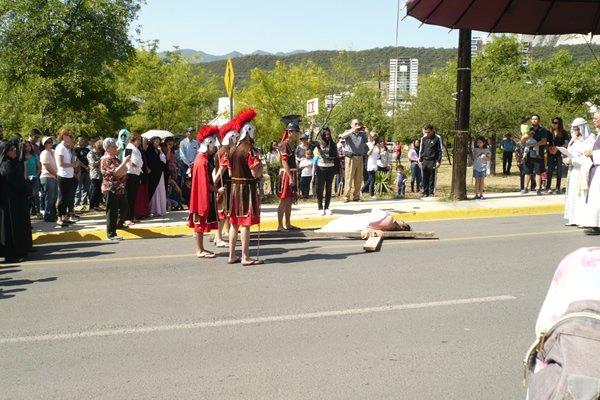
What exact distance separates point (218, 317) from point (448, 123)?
2310cm

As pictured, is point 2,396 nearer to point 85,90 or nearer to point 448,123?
point 85,90

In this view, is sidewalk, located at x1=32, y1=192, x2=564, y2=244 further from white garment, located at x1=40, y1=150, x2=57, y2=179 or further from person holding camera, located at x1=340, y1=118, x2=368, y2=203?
white garment, located at x1=40, y1=150, x2=57, y2=179

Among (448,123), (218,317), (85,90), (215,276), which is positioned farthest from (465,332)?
(448,123)

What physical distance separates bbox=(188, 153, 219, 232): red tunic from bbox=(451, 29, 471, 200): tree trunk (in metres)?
7.47

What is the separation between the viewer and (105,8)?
20734mm

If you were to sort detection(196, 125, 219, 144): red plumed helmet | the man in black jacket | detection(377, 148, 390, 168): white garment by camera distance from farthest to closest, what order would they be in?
detection(377, 148, 390, 168): white garment → the man in black jacket → detection(196, 125, 219, 144): red plumed helmet

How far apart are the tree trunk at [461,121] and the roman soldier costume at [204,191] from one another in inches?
284

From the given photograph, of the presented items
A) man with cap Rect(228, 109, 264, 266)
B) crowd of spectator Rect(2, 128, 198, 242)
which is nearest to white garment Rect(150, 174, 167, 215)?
crowd of spectator Rect(2, 128, 198, 242)

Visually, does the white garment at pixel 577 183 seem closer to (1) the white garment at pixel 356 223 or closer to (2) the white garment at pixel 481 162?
(1) the white garment at pixel 356 223

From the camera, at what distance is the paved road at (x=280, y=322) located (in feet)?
16.9

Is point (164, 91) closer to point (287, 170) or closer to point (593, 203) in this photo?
point (287, 170)

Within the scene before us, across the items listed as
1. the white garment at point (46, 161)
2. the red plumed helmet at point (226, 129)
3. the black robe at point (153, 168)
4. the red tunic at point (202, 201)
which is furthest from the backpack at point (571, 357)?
the black robe at point (153, 168)

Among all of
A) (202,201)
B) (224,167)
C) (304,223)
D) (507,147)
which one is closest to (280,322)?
(224,167)

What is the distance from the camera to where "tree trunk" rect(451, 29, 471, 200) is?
50.9ft
